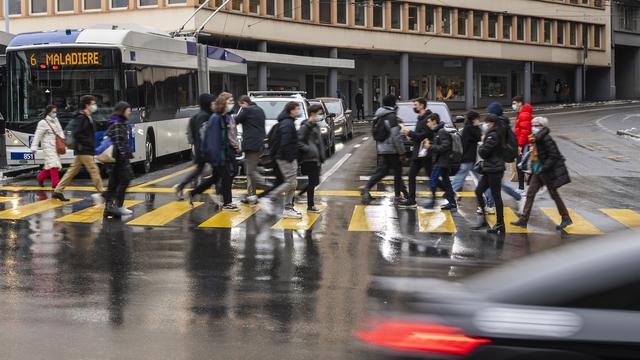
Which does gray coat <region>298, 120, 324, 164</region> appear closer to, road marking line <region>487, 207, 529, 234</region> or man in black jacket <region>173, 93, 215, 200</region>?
man in black jacket <region>173, 93, 215, 200</region>

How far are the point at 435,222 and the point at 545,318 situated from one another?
9577 mm

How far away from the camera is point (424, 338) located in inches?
143

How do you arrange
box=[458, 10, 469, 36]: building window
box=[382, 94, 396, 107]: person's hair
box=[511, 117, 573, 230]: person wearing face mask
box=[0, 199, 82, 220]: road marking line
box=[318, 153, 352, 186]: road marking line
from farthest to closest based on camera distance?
1. box=[458, 10, 469, 36]: building window
2. box=[318, 153, 352, 186]: road marking line
3. box=[382, 94, 396, 107]: person's hair
4. box=[0, 199, 82, 220]: road marking line
5. box=[511, 117, 573, 230]: person wearing face mask

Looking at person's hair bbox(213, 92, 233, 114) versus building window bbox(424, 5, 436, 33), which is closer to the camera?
person's hair bbox(213, 92, 233, 114)

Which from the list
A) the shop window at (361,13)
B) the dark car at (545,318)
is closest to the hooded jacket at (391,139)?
the dark car at (545,318)

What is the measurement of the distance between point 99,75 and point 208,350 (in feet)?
44.9

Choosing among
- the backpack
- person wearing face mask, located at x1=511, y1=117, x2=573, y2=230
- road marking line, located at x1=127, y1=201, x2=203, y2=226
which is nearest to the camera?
person wearing face mask, located at x1=511, y1=117, x2=573, y2=230

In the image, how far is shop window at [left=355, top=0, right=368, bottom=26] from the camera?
5669cm

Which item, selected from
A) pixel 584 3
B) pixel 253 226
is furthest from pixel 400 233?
pixel 584 3

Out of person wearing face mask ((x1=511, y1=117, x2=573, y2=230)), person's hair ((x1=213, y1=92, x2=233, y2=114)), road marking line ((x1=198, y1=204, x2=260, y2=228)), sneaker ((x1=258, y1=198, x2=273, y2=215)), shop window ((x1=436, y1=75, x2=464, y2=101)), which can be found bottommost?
road marking line ((x1=198, y1=204, x2=260, y2=228))

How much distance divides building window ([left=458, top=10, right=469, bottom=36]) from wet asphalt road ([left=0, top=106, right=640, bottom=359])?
4977 centimetres

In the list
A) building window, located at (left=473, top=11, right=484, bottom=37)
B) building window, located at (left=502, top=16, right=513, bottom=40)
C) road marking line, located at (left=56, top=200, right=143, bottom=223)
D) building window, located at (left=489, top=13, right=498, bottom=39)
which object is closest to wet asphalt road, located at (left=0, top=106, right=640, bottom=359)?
road marking line, located at (left=56, top=200, right=143, bottom=223)

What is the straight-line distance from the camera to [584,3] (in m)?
76.2

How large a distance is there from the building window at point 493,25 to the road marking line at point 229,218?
5610 cm
